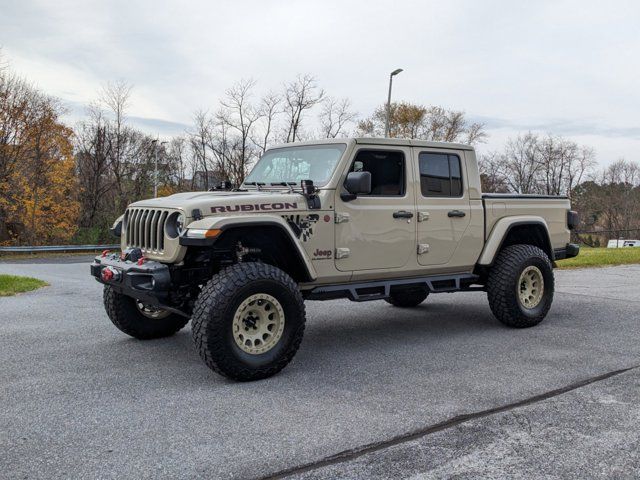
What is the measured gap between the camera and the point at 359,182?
200 inches

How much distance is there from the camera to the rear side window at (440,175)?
6156 mm

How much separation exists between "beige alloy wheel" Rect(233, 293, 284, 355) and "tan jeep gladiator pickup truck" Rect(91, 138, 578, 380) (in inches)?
0.4

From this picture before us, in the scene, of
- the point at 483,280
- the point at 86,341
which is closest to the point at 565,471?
the point at 483,280

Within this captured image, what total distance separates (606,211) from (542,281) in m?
57.2

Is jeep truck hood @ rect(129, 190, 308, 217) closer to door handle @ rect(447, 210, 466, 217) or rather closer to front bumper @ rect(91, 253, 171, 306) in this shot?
front bumper @ rect(91, 253, 171, 306)

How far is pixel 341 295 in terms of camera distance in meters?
5.47

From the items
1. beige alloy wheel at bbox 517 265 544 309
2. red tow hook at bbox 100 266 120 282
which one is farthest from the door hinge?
beige alloy wheel at bbox 517 265 544 309

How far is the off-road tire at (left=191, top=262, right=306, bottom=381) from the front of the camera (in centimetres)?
446

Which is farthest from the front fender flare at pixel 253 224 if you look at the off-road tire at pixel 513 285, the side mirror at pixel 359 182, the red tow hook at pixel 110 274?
the off-road tire at pixel 513 285

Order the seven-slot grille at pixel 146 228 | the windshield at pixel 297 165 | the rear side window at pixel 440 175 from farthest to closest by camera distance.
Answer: the rear side window at pixel 440 175 < the windshield at pixel 297 165 < the seven-slot grille at pixel 146 228

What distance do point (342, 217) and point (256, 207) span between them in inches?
35.3

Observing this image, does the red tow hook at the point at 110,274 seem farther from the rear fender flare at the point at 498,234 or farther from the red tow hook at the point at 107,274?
the rear fender flare at the point at 498,234

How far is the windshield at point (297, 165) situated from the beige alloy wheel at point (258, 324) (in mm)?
1289

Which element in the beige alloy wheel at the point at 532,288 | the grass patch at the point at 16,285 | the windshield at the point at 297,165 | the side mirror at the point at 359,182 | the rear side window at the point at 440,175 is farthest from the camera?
the grass patch at the point at 16,285
